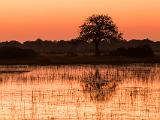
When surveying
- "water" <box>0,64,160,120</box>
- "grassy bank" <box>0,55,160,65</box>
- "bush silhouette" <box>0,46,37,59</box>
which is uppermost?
"bush silhouette" <box>0,46,37,59</box>

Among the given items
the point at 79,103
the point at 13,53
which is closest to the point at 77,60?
the point at 13,53

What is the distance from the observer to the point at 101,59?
274 ft

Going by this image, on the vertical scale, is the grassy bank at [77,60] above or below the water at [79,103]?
above

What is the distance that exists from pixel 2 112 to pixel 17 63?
55378 mm

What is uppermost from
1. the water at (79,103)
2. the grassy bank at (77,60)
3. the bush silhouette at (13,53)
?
the bush silhouette at (13,53)

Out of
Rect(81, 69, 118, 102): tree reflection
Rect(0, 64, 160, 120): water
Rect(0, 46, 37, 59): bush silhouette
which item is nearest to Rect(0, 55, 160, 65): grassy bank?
Rect(0, 46, 37, 59): bush silhouette

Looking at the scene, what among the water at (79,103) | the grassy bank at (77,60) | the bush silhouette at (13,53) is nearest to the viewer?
the water at (79,103)

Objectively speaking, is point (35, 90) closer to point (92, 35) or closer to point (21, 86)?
point (21, 86)

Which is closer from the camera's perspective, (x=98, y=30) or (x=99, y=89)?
(x=99, y=89)

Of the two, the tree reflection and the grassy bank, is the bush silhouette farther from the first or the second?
the tree reflection

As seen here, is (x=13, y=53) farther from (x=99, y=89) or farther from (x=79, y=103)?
(x=79, y=103)

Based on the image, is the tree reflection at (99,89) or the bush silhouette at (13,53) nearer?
the tree reflection at (99,89)

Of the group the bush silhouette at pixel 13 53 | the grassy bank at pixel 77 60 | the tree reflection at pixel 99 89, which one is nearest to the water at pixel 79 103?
the tree reflection at pixel 99 89

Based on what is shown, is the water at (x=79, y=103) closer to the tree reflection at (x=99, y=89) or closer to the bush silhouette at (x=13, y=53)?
the tree reflection at (x=99, y=89)
